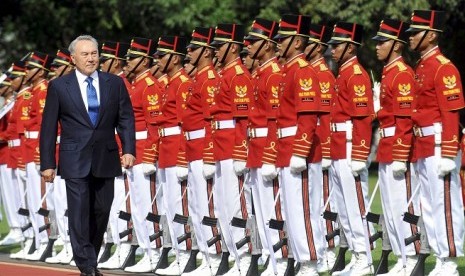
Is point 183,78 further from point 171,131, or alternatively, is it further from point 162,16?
point 162,16

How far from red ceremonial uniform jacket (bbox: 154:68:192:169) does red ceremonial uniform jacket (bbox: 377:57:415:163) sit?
2524mm

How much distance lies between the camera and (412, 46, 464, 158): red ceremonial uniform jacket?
40.8ft

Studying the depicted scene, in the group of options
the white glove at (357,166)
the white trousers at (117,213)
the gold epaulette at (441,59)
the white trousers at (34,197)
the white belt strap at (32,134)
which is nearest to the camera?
the gold epaulette at (441,59)

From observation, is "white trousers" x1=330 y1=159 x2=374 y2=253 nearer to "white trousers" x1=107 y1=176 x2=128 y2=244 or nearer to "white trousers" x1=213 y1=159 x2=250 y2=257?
"white trousers" x1=213 y1=159 x2=250 y2=257

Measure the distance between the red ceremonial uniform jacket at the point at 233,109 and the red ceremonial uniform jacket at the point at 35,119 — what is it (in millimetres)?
3863

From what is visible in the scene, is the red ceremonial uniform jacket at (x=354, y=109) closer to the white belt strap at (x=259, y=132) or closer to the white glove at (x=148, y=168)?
the white belt strap at (x=259, y=132)

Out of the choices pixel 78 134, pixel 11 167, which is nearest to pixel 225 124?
pixel 78 134

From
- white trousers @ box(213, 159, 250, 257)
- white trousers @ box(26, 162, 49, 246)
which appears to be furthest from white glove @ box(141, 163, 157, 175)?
white trousers @ box(26, 162, 49, 246)

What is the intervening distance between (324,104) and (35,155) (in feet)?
17.5

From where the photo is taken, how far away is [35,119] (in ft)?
58.1

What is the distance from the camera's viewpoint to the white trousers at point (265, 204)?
13492 mm

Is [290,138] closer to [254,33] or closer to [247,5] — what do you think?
[254,33]

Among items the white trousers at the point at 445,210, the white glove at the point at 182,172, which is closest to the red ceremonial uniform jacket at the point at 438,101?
the white trousers at the point at 445,210

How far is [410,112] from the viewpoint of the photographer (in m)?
13.1
